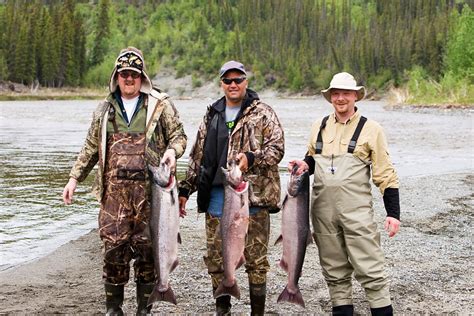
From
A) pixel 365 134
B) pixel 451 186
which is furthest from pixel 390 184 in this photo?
pixel 451 186

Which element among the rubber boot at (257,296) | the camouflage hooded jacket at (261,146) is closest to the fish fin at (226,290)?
the rubber boot at (257,296)

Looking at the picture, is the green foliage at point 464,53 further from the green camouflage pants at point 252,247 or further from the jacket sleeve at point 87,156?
the jacket sleeve at point 87,156

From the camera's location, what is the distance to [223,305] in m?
5.92

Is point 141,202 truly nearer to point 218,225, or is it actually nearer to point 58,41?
point 218,225

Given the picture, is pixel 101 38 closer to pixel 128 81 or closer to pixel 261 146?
pixel 128 81

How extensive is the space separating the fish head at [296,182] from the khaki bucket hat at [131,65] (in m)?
1.41

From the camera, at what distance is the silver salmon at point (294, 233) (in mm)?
5574

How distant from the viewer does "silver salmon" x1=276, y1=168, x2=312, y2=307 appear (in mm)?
5574

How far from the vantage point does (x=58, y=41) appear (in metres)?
123

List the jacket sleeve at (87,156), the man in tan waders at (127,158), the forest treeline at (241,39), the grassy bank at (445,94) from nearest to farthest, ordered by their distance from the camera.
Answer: the man in tan waders at (127,158)
the jacket sleeve at (87,156)
the grassy bank at (445,94)
the forest treeline at (241,39)

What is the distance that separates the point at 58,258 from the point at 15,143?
18.3 m

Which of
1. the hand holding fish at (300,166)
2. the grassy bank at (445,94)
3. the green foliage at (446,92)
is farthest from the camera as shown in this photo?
the green foliage at (446,92)

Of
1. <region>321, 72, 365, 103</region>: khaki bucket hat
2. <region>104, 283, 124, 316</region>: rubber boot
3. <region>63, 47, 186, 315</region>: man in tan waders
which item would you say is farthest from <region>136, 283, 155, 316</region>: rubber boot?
<region>321, 72, 365, 103</region>: khaki bucket hat

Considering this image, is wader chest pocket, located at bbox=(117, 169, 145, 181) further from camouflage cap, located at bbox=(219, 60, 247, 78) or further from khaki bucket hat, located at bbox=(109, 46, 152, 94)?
camouflage cap, located at bbox=(219, 60, 247, 78)
